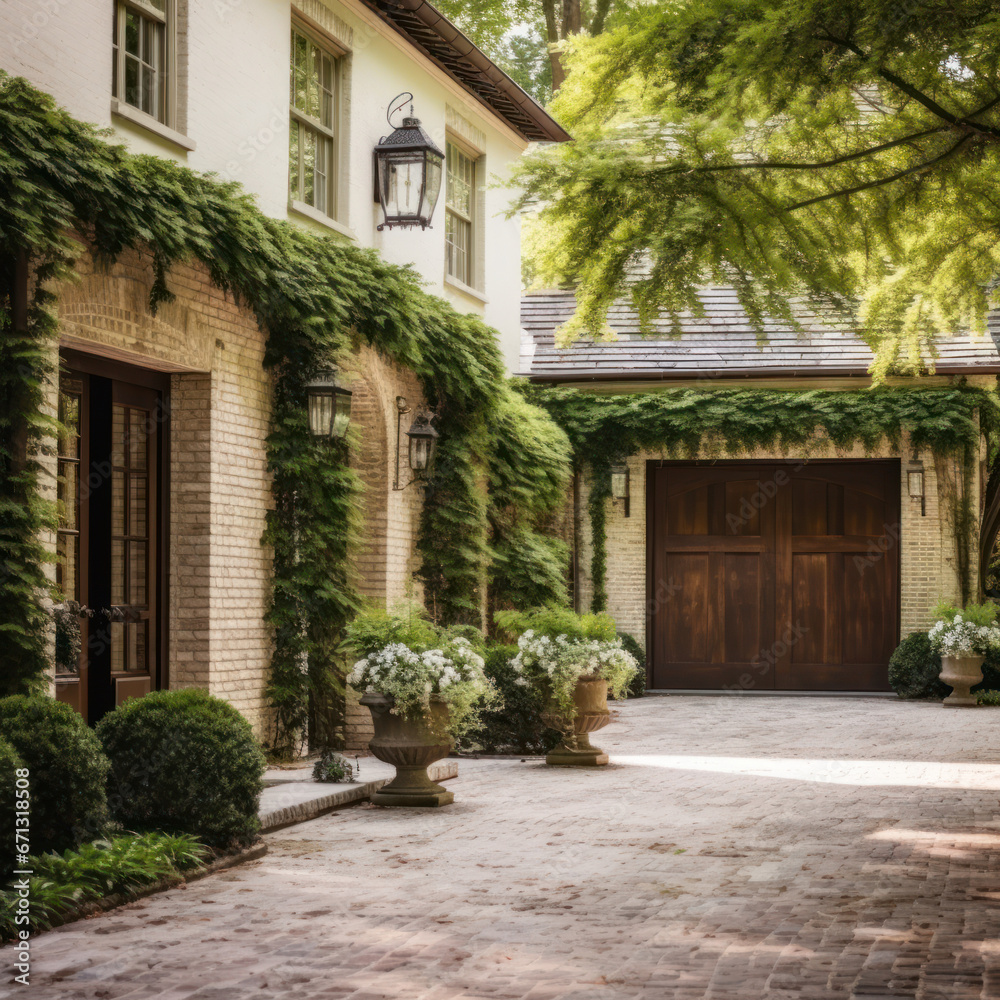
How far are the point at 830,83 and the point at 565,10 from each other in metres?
17.3

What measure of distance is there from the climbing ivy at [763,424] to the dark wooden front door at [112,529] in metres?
8.71

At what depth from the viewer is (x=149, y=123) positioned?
8375mm

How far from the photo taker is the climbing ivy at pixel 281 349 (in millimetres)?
6961

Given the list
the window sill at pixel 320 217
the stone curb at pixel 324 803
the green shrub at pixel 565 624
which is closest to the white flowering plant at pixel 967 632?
the green shrub at pixel 565 624

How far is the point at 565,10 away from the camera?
23.4 m

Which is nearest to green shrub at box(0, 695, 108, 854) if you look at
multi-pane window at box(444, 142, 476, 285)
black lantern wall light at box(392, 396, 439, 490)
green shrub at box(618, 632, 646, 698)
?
black lantern wall light at box(392, 396, 439, 490)

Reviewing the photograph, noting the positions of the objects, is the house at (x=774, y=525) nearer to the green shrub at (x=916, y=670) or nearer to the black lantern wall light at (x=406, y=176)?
the green shrub at (x=916, y=670)

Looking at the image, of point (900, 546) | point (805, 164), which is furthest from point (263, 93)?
point (900, 546)

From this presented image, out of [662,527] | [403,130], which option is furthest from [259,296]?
[662,527]

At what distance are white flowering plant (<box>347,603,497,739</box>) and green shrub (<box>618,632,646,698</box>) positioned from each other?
A: 8912 millimetres

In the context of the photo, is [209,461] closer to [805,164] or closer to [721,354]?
[805,164]

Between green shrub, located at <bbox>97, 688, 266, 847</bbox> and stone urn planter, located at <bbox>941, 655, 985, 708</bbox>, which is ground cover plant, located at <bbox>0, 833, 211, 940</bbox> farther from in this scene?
stone urn planter, located at <bbox>941, 655, 985, 708</bbox>

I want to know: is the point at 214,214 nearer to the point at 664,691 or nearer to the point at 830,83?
the point at 830,83

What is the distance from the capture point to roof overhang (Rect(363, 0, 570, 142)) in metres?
11.8
